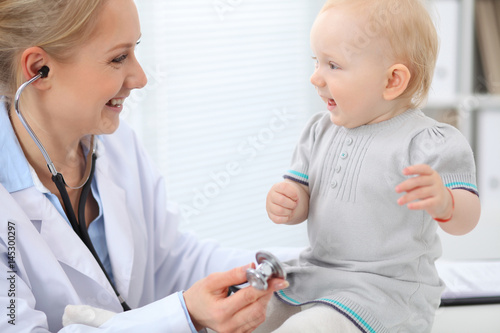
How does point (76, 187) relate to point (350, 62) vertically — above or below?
below

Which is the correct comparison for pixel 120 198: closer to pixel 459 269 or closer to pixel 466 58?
pixel 459 269

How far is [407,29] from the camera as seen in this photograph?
3.09ft

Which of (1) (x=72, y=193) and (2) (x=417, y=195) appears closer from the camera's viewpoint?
(2) (x=417, y=195)

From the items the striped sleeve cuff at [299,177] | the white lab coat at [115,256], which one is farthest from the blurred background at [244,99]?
the striped sleeve cuff at [299,177]

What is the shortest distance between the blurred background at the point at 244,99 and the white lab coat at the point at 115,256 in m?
0.70

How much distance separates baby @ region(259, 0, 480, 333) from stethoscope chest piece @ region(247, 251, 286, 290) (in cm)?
9

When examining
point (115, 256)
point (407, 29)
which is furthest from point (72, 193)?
point (407, 29)

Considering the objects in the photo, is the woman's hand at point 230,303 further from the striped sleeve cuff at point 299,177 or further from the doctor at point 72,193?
the striped sleeve cuff at point 299,177

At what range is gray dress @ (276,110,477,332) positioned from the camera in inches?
37.4

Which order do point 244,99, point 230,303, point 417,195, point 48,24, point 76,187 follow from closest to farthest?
point 417,195, point 230,303, point 48,24, point 76,187, point 244,99

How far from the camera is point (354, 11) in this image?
3.14 ft

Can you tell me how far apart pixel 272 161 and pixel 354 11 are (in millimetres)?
1875

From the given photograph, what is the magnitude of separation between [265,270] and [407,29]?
436 millimetres

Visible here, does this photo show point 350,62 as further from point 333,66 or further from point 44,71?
point 44,71
